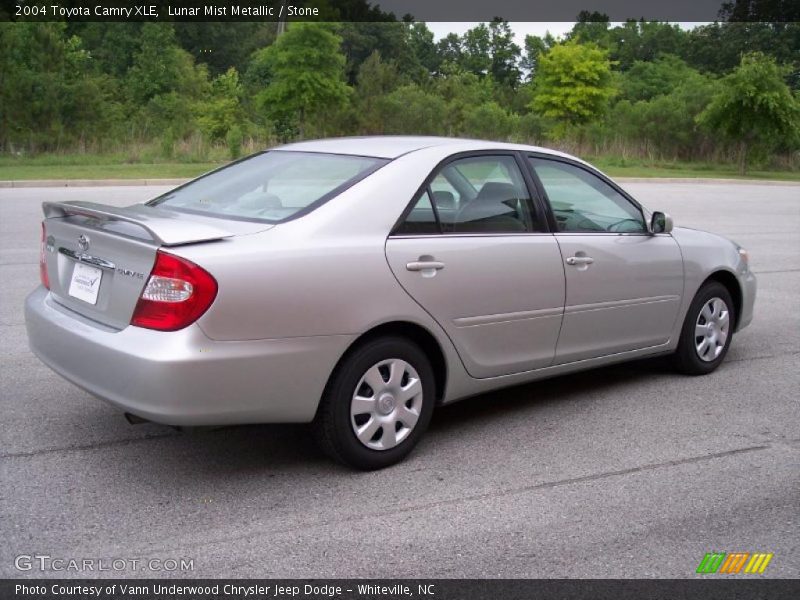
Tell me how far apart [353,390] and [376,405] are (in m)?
0.17

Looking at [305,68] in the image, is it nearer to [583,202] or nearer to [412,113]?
[412,113]

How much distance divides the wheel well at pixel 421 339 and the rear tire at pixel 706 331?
212 centimetres

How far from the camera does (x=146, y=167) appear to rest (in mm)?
27297

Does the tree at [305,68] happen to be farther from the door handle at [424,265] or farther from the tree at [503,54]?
the tree at [503,54]

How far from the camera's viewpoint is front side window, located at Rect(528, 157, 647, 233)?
18.3ft

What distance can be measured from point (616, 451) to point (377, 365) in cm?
137

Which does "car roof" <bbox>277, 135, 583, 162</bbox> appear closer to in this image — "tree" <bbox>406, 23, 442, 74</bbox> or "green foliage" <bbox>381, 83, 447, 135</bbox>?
"green foliage" <bbox>381, 83, 447, 135</bbox>

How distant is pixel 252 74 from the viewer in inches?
2569

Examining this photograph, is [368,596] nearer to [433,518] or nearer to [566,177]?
[433,518]

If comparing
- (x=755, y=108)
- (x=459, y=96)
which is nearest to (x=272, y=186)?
(x=755, y=108)

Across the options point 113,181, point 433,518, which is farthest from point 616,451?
point 113,181

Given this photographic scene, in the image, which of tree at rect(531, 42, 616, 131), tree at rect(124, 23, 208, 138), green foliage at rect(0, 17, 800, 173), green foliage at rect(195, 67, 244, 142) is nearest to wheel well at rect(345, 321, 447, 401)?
green foliage at rect(0, 17, 800, 173)

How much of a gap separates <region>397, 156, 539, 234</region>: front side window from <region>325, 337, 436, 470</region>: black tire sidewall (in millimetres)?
586

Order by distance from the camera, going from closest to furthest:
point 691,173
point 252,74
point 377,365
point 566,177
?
point 377,365
point 566,177
point 691,173
point 252,74
